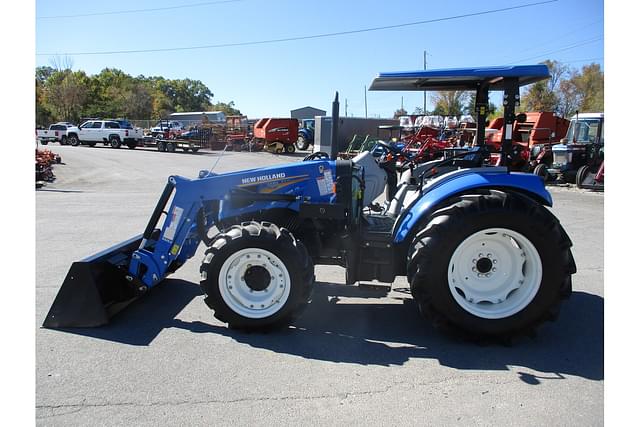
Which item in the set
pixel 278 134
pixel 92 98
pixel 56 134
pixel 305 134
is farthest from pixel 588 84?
pixel 92 98

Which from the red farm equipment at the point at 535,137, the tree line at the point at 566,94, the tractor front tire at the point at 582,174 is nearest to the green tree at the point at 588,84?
the tree line at the point at 566,94

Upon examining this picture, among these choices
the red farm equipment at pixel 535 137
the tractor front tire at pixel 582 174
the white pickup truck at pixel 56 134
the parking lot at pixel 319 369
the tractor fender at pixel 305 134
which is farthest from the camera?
the white pickup truck at pixel 56 134

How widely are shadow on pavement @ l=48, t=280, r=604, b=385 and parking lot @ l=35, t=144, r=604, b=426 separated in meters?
0.02

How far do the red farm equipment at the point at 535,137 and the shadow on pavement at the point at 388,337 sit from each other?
13857mm

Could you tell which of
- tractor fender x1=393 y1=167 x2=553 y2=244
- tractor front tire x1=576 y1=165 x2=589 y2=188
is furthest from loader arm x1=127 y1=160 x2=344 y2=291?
tractor front tire x1=576 y1=165 x2=589 y2=188

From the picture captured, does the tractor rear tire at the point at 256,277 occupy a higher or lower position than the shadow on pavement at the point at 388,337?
higher

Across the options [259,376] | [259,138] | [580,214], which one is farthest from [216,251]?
[259,138]

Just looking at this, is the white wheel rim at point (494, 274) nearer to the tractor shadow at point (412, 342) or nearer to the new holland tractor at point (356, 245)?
the new holland tractor at point (356, 245)

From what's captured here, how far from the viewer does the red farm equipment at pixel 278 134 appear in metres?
32.9

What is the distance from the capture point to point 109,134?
3466 centimetres

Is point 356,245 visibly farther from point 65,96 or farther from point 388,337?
point 65,96

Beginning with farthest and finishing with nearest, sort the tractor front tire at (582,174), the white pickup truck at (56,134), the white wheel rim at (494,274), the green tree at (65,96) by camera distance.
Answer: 1. the green tree at (65,96)
2. the white pickup truck at (56,134)
3. the tractor front tire at (582,174)
4. the white wheel rim at (494,274)

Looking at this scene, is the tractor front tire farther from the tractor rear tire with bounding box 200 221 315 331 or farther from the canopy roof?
the tractor rear tire with bounding box 200 221 315 331

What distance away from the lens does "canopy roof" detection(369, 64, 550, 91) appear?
4012 mm
